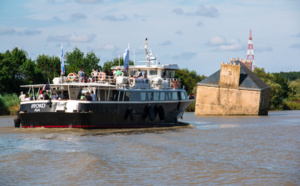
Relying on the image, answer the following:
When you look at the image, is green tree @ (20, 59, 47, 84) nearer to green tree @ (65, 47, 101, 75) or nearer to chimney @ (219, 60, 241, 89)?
green tree @ (65, 47, 101, 75)

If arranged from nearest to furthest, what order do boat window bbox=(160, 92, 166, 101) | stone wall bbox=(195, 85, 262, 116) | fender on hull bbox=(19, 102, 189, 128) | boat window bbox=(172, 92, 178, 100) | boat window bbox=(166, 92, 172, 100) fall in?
fender on hull bbox=(19, 102, 189, 128), boat window bbox=(160, 92, 166, 101), boat window bbox=(166, 92, 172, 100), boat window bbox=(172, 92, 178, 100), stone wall bbox=(195, 85, 262, 116)

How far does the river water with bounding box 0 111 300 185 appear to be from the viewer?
14.7 metres

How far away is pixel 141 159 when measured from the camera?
18156 mm

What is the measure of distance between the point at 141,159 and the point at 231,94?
1725 inches

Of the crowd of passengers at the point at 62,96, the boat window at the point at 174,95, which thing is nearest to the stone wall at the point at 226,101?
the boat window at the point at 174,95

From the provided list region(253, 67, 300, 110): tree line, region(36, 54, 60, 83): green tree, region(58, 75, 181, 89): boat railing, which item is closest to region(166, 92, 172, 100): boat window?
region(58, 75, 181, 89): boat railing

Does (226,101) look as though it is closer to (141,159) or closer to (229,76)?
(229,76)

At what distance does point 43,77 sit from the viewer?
208ft

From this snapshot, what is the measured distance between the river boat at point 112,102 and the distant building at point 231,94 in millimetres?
24711

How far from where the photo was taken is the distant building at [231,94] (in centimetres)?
5988

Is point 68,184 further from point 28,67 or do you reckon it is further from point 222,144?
point 28,67

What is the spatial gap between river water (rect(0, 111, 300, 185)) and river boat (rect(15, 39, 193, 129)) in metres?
0.82

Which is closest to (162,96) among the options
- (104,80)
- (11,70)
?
(104,80)

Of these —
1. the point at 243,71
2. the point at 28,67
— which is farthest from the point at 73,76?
the point at 243,71
